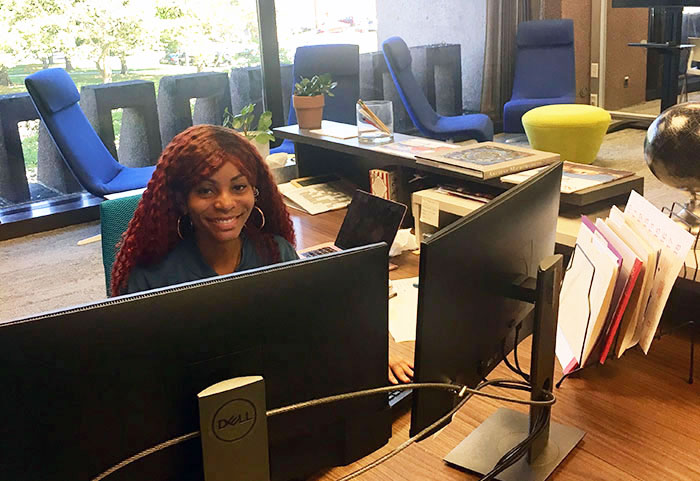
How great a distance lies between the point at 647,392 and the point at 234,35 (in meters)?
4.28

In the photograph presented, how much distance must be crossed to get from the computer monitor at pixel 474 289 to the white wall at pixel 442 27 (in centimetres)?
560

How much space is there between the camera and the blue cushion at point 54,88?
3861 millimetres

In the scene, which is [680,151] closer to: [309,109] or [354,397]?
[354,397]

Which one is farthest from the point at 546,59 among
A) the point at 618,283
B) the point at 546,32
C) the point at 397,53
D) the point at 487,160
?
the point at 618,283

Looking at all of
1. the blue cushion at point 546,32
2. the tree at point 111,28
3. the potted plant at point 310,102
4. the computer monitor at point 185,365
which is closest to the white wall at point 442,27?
the blue cushion at point 546,32

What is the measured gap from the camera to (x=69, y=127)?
405 cm

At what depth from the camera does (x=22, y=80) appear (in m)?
4.29

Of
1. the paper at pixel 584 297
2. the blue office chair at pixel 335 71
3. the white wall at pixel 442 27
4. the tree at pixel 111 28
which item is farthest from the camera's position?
the white wall at pixel 442 27

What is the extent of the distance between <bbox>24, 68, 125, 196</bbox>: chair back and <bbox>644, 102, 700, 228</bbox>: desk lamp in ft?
9.92

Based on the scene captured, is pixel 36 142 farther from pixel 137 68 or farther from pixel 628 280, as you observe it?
pixel 628 280

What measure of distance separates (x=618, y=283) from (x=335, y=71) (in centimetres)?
373

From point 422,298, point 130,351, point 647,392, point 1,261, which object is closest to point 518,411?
point 647,392

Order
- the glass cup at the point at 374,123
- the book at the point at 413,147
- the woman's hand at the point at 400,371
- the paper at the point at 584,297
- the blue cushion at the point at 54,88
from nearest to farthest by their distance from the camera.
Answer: the paper at the point at 584,297
the woman's hand at the point at 400,371
the book at the point at 413,147
the glass cup at the point at 374,123
the blue cushion at the point at 54,88

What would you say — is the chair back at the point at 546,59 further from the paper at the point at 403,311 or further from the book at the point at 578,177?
the paper at the point at 403,311
